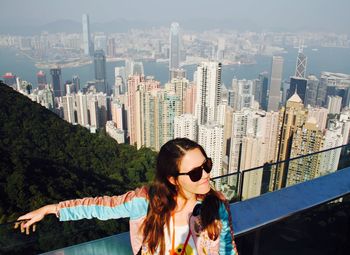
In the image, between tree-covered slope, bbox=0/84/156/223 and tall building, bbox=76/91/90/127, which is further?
tall building, bbox=76/91/90/127

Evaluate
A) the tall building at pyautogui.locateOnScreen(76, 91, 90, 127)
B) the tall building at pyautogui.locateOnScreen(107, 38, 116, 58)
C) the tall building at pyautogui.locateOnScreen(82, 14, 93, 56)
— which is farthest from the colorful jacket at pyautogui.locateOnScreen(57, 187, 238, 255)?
the tall building at pyautogui.locateOnScreen(107, 38, 116, 58)

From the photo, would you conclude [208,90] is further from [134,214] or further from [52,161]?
[134,214]

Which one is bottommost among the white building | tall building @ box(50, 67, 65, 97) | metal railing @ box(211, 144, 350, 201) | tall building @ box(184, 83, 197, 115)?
the white building

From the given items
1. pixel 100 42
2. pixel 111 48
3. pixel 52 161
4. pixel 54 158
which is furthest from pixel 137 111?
pixel 100 42

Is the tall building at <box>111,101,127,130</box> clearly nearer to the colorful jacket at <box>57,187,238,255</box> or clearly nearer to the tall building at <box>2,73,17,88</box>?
the tall building at <box>2,73,17,88</box>

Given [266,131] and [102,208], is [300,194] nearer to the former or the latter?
[102,208]

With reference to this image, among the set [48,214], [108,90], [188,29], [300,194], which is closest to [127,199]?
[48,214]

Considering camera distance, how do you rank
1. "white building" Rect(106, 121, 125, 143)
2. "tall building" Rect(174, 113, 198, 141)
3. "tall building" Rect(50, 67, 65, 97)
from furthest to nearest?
"tall building" Rect(50, 67, 65, 97)
"white building" Rect(106, 121, 125, 143)
"tall building" Rect(174, 113, 198, 141)
